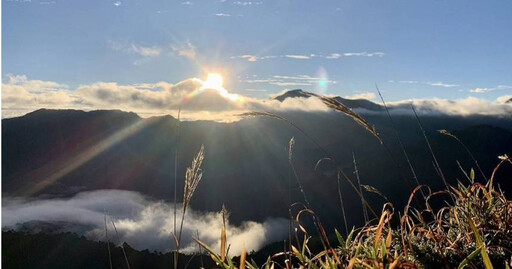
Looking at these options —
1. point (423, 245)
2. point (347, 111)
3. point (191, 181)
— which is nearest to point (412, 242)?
point (423, 245)

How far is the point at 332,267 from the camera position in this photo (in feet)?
6.32

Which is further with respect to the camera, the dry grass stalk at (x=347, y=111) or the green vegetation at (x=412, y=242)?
the dry grass stalk at (x=347, y=111)

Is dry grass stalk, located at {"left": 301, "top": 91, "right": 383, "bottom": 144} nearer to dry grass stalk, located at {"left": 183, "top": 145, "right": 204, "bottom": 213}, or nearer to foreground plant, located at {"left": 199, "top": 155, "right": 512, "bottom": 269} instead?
foreground plant, located at {"left": 199, "top": 155, "right": 512, "bottom": 269}

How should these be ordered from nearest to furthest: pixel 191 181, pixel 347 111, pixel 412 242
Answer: pixel 191 181 < pixel 412 242 < pixel 347 111

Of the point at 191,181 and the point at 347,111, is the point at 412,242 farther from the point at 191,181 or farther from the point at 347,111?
the point at 191,181

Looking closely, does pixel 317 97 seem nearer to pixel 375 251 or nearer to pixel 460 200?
pixel 375 251

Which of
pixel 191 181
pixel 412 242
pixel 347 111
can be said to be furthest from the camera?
pixel 347 111

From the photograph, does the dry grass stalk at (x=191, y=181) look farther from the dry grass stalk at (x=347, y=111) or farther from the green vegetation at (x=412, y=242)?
the dry grass stalk at (x=347, y=111)

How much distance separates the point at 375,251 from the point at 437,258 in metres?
0.52

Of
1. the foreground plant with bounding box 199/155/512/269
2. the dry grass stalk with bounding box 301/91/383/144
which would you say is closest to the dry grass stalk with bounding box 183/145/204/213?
the foreground plant with bounding box 199/155/512/269

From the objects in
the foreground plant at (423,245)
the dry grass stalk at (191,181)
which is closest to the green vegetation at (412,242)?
the foreground plant at (423,245)

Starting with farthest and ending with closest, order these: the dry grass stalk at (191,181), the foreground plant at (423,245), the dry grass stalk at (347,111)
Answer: the dry grass stalk at (347,111) < the dry grass stalk at (191,181) < the foreground plant at (423,245)

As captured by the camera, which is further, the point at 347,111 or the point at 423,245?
the point at 347,111

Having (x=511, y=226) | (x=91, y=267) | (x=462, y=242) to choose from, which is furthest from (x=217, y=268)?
(x=91, y=267)
